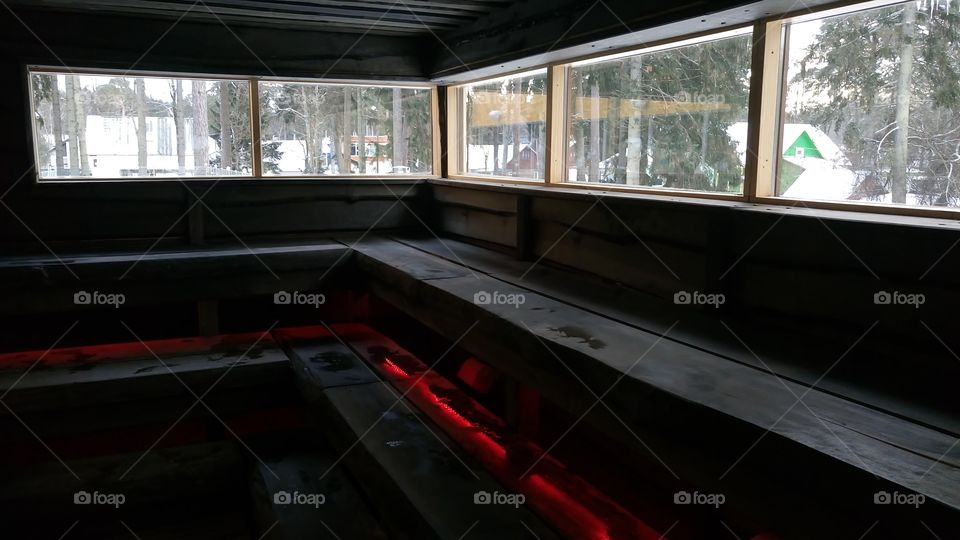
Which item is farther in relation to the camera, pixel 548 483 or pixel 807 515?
pixel 548 483

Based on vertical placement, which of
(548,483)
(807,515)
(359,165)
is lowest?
(548,483)

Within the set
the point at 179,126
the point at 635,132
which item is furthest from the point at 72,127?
the point at 635,132

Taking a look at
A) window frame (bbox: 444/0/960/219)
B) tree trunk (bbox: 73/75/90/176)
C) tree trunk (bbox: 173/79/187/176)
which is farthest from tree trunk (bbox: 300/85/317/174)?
window frame (bbox: 444/0/960/219)

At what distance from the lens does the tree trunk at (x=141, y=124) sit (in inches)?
210

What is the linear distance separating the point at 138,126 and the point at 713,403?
16.0ft

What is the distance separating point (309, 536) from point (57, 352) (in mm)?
2822

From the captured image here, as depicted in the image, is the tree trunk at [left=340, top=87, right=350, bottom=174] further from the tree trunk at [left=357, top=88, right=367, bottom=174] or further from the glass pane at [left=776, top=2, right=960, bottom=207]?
the glass pane at [left=776, top=2, right=960, bottom=207]

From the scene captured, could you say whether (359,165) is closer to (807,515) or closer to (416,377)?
(416,377)

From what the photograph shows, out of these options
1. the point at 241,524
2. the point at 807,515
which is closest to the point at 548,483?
the point at 807,515

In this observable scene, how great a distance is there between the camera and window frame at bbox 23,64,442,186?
5051 mm

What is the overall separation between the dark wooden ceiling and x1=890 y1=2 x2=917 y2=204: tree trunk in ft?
8.22

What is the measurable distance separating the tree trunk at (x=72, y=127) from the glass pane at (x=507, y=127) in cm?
292

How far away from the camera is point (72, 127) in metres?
5.20

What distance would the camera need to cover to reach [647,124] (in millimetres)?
3754
